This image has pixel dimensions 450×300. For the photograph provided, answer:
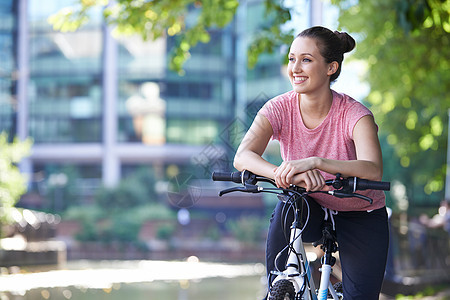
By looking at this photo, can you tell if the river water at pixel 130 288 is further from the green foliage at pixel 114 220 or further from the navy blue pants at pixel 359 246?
the green foliage at pixel 114 220

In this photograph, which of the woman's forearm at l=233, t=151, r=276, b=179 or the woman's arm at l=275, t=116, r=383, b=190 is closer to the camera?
the woman's arm at l=275, t=116, r=383, b=190

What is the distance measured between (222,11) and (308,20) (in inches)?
95.8

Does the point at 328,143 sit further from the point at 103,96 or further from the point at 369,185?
the point at 103,96

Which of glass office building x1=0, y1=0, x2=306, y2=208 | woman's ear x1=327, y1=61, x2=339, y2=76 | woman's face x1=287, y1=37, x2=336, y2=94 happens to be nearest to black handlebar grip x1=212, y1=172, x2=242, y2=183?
woman's face x1=287, y1=37, x2=336, y2=94

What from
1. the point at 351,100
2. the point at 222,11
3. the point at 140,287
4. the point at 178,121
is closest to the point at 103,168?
the point at 178,121

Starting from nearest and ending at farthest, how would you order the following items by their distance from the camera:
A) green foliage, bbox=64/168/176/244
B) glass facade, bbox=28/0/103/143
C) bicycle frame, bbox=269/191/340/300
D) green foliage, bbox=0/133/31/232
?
bicycle frame, bbox=269/191/340/300, green foliage, bbox=0/133/31/232, green foliage, bbox=64/168/176/244, glass facade, bbox=28/0/103/143

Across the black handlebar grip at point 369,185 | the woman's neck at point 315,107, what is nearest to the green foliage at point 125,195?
the woman's neck at point 315,107

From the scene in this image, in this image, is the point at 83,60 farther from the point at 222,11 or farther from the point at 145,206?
the point at 222,11

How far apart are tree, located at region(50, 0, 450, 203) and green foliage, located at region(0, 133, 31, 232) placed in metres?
7.38

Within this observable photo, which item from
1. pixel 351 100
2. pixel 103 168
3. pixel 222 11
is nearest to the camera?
pixel 351 100

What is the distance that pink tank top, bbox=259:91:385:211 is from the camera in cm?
318

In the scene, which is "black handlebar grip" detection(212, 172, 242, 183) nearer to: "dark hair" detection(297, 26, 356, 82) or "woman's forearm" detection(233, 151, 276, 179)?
"woman's forearm" detection(233, 151, 276, 179)

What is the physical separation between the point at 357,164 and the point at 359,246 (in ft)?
1.55

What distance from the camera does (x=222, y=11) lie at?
369 inches
